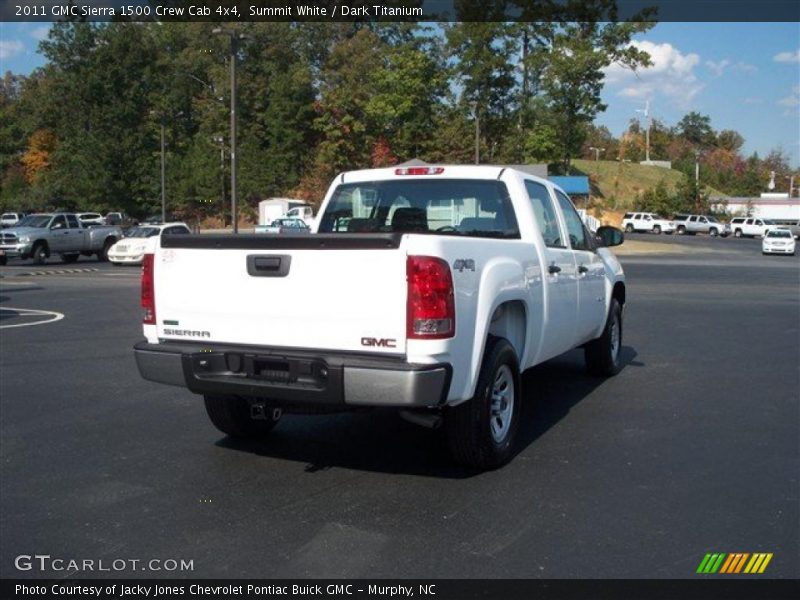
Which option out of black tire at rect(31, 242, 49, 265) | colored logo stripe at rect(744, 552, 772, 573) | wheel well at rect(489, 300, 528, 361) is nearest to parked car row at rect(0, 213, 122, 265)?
black tire at rect(31, 242, 49, 265)

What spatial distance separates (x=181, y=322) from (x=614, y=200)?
84.6 meters

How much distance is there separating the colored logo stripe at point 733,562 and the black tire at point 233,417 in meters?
3.20

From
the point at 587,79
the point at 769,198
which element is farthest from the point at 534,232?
the point at 769,198

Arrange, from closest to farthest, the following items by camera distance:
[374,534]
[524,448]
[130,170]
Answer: [374,534] → [524,448] → [130,170]

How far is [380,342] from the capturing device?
4.78 metres

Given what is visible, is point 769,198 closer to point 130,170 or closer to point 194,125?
point 194,125

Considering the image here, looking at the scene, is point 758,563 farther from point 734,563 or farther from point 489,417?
point 489,417

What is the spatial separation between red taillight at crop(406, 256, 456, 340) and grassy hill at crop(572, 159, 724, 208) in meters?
83.1

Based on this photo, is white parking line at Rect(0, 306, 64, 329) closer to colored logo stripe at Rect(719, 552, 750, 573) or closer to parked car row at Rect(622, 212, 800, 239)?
colored logo stripe at Rect(719, 552, 750, 573)

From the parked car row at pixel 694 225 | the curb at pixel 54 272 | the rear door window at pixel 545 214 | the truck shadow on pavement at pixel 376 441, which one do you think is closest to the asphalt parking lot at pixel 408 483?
the truck shadow on pavement at pixel 376 441

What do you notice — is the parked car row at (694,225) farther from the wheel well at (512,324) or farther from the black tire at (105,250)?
the wheel well at (512,324)

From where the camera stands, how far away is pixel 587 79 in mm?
61500

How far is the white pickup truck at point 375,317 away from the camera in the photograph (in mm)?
4727

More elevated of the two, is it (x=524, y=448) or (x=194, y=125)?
(x=194, y=125)
